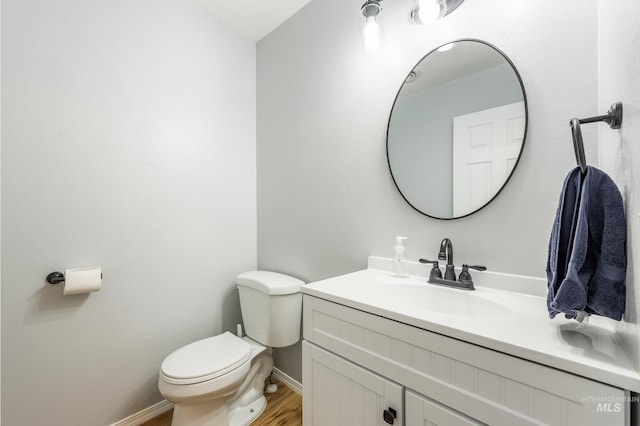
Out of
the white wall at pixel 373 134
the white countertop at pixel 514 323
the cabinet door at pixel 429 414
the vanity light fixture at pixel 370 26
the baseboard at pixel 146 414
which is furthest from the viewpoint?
the baseboard at pixel 146 414

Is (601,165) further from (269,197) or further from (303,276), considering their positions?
(269,197)

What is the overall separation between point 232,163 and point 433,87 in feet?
4.49

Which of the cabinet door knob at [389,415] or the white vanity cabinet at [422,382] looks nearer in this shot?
the white vanity cabinet at [422,382]

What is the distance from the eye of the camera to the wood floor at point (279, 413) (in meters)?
1.45

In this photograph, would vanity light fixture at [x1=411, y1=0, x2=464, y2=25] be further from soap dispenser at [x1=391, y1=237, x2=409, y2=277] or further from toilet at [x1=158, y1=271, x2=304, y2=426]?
toilet at [x1=158, y1=271, x2=304, y2=426]

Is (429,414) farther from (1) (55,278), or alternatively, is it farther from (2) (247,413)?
(1) (55,278)

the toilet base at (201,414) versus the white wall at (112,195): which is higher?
the white wall at (112,195)

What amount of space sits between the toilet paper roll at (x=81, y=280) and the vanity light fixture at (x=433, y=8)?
1839 mm

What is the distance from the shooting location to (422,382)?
70 centimetres

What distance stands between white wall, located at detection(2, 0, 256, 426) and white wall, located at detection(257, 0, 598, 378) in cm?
41

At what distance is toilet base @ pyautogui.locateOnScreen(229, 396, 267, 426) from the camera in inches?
56.1

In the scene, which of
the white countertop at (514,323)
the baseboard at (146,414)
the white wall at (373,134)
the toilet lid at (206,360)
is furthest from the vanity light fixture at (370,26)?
the baseboard at (146,414)

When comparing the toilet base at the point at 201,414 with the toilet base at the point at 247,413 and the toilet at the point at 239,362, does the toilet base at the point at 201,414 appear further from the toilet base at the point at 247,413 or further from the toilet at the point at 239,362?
the toilet base at the point at 247,413

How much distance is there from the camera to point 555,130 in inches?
34.1
